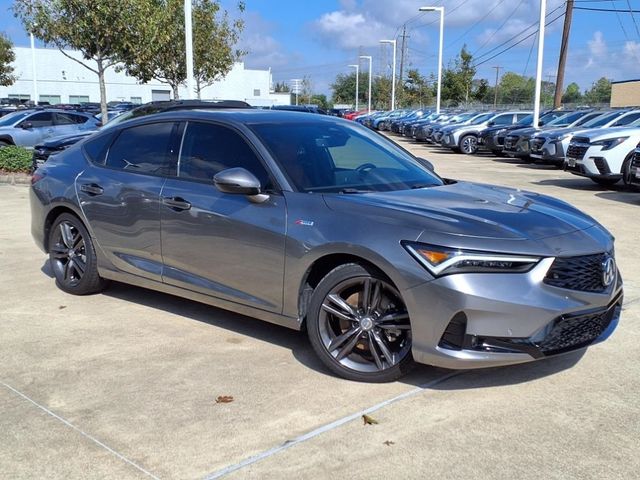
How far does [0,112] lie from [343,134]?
28484 millimetres

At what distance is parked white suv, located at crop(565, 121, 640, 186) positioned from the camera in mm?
12742

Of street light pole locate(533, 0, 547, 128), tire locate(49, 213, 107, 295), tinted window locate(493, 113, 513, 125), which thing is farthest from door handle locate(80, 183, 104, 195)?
tinted window locate(493, 113, 513, 125)

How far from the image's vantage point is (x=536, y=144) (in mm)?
18016

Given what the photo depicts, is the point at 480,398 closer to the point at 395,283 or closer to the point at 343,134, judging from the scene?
the point at 395,283

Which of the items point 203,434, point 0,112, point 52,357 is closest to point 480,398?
point 203,434

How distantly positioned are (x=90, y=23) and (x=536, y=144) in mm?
12404

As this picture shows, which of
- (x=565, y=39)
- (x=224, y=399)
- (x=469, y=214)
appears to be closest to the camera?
(x=224, y=399)

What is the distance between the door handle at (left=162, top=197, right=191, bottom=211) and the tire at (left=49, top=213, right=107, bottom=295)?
1118 mm

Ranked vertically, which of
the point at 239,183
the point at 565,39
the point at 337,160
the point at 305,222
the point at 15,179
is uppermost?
the point at 565,39

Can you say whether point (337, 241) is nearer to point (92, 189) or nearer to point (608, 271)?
point (608, 271)

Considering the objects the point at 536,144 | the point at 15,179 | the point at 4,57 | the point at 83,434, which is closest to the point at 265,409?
the point at 83,434

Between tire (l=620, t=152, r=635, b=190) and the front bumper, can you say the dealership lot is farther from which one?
tire (l=620, t=152, r=635, b=190)

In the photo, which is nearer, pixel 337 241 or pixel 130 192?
pixel 337 241

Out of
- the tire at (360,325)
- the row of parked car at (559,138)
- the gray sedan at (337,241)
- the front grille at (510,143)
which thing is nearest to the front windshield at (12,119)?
the front grille at (510,143)
